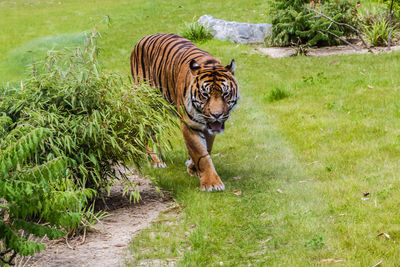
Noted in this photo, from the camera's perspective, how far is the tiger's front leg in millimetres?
6078

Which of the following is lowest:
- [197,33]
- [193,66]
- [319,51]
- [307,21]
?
[319,51]

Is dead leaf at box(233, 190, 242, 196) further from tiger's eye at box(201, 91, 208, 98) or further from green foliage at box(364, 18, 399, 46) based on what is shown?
green foliage at box(364, 18, 399, 46)

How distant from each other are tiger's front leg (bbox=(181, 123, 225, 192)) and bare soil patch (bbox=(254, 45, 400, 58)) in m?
6.84

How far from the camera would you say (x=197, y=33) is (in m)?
15.0

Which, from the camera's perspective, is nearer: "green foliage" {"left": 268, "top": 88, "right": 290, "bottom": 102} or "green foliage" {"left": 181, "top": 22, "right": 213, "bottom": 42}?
"green foliage" {"left": 268, "top": 88, "right": 290, "bottom": 102}

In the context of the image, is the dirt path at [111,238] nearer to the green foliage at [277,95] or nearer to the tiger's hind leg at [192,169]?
the tiger's hind leg at [192,169]

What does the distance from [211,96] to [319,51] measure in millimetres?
7539

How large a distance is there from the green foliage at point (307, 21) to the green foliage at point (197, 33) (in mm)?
2154

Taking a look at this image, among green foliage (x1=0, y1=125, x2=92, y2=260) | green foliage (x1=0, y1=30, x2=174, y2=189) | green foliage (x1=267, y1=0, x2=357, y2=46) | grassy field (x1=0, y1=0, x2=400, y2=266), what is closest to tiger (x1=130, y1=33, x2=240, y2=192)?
grassy field (x1=0, y1=0, x2=400, y2=266)

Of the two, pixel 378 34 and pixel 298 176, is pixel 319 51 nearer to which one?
pixel 378 34

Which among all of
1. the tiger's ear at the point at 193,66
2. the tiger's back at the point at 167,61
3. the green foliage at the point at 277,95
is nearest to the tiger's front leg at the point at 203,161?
the tiger's back at the point at 167,61

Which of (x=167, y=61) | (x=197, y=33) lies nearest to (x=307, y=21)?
(x=197, y=33)

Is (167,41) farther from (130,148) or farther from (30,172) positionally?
(30,172)

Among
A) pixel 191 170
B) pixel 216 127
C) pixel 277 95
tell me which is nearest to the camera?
pixel 216 127
